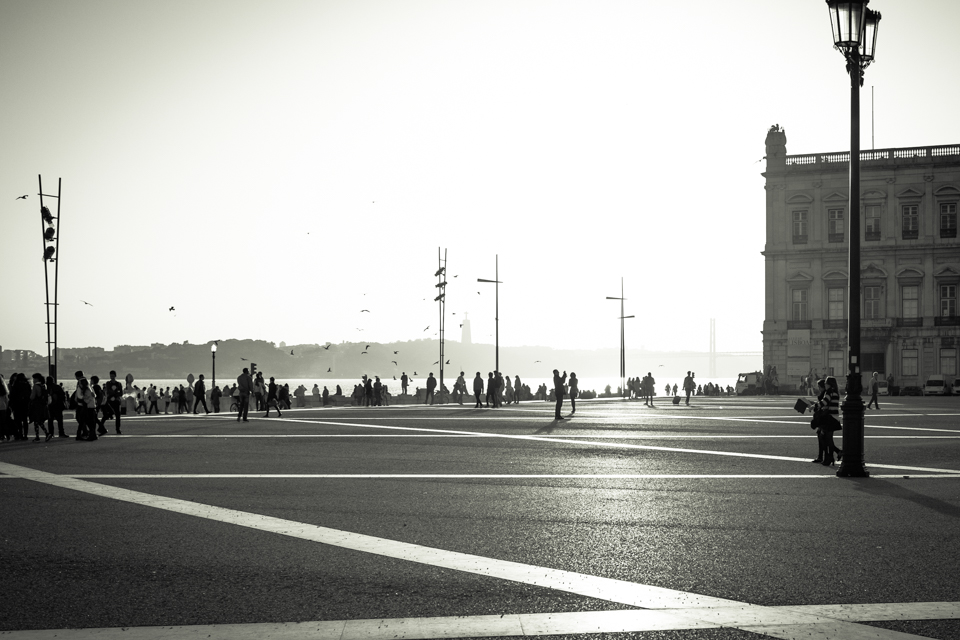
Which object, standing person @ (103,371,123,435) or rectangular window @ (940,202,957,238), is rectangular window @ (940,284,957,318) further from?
standing person @ (103,371,123,435)

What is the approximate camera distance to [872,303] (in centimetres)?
6222

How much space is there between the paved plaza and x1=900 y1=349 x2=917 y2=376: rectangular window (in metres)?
49.6

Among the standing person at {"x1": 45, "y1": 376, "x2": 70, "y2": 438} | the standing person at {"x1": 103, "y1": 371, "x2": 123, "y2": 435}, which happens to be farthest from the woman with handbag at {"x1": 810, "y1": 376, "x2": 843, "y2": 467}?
the standing person at {"x1": 45, "y1": 376, "x2": 70, "y2": 438}

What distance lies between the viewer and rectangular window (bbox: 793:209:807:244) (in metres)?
63.2

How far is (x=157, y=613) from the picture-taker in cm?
577

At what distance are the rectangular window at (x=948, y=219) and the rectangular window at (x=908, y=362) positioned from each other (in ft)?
28.0

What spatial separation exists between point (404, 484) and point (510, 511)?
264cm

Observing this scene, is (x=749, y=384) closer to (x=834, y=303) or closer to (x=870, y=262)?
(x=834, y=303)

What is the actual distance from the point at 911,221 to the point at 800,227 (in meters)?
7.47

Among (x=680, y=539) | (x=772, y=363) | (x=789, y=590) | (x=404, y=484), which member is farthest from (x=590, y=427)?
(x=772, y=363)

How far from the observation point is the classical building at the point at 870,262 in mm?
60969

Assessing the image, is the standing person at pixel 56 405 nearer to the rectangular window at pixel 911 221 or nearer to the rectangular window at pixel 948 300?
the rectangular window at pixel 911 221

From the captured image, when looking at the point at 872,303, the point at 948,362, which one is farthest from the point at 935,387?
the point at 872,303

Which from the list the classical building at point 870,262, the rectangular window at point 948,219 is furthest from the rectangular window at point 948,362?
the rectangular window at point 948,219
